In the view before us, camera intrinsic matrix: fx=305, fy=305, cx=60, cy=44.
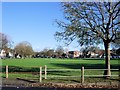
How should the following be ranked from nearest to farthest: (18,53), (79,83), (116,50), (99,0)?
(79,83) → (99,0) → (116,50) → (18,53)

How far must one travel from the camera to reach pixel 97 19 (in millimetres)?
24219

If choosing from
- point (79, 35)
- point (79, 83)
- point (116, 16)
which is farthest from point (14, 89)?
point (116, 16)

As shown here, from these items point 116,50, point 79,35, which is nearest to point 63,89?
point 79,35

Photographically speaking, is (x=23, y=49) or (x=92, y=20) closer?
(x=92, y=20)

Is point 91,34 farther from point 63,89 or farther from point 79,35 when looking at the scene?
point 63,89

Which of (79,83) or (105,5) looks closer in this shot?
(79,83)

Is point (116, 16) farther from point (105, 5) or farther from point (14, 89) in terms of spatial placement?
point (14, 89)

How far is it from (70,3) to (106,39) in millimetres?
4134

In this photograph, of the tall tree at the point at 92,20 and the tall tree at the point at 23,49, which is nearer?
the tall tree at the point at 92,20

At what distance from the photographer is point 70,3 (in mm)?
24203

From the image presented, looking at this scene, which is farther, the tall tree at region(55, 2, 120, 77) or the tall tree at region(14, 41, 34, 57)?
the tall tree at region(14, 41, 34, 57)

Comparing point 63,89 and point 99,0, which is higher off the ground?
point 99,0

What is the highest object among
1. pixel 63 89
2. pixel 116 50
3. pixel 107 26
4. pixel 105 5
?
pixel 105 5

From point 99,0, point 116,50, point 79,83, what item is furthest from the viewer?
point 116,50
